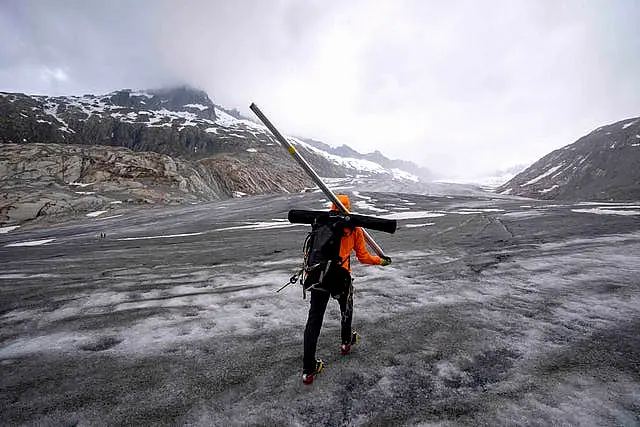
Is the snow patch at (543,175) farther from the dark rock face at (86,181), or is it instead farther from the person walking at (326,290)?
the person walking at (326,290)

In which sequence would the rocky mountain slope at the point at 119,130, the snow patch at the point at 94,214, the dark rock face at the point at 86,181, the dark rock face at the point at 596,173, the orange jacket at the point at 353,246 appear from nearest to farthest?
1. the orange jacket at the point at 353,246
2. the dark rock face at the point at 86,181
3. the snow patch at the point at 94,214
4. the dark rock face at the point at 596,173
5. the rocky mountain slope at the point at 119,130

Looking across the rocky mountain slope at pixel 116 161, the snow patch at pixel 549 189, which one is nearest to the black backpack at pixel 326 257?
the rocky mountain slope at pixel 116 161

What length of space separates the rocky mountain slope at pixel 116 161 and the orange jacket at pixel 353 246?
32.9m

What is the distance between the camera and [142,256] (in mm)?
11727

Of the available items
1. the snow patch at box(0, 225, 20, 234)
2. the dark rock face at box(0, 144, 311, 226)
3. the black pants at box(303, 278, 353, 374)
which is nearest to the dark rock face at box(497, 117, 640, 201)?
the black pants at box(303, 278, 353, 374)

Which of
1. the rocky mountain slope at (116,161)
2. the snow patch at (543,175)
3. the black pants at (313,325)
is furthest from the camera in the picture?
the snow patch at (543,175)

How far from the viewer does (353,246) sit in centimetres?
412

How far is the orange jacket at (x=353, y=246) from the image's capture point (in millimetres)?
3958

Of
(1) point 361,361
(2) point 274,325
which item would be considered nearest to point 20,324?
(2) point 274,325

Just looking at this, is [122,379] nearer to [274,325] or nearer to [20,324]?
[274,325]

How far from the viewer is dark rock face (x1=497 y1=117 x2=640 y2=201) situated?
116 ft

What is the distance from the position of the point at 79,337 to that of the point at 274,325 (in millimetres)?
2983

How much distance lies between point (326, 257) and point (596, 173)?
51609mm

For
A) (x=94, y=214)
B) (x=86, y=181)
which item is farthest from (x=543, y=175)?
(x=86, y=181)
